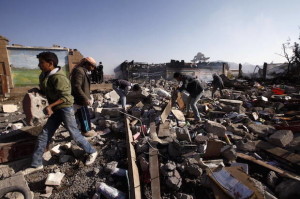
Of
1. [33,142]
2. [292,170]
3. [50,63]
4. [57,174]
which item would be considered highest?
[50,63]

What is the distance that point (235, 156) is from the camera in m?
3.03

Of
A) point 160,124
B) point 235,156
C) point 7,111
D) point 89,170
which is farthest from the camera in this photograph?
point 7,111

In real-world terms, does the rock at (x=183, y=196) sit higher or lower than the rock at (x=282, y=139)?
lower

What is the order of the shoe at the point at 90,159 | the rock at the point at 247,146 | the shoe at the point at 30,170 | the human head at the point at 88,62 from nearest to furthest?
1. the shoe at the point at 30,170
2. the shoe at the point at 90,159
3. the rock at the point at 247,146
4. the human head at the point at 88,62

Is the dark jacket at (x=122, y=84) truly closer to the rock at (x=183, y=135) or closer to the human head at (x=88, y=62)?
the human head at (x=88, y=62)

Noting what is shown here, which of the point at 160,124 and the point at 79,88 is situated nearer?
the point at 79,88

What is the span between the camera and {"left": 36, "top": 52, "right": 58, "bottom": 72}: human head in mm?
2494

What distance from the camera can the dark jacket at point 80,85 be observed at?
11.5 ft

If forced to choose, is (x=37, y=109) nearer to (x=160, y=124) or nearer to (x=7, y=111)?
(x=160, y=124)

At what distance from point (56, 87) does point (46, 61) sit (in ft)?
1.32

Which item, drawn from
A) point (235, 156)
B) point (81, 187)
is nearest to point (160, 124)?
point (235, 156)

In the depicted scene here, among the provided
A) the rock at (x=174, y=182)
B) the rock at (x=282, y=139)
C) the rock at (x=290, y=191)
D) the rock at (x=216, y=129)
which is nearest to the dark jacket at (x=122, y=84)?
the rock at (x=216, y=129)

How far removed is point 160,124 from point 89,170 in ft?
7.07

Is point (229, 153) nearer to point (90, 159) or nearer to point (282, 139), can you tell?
point (282, 139)
